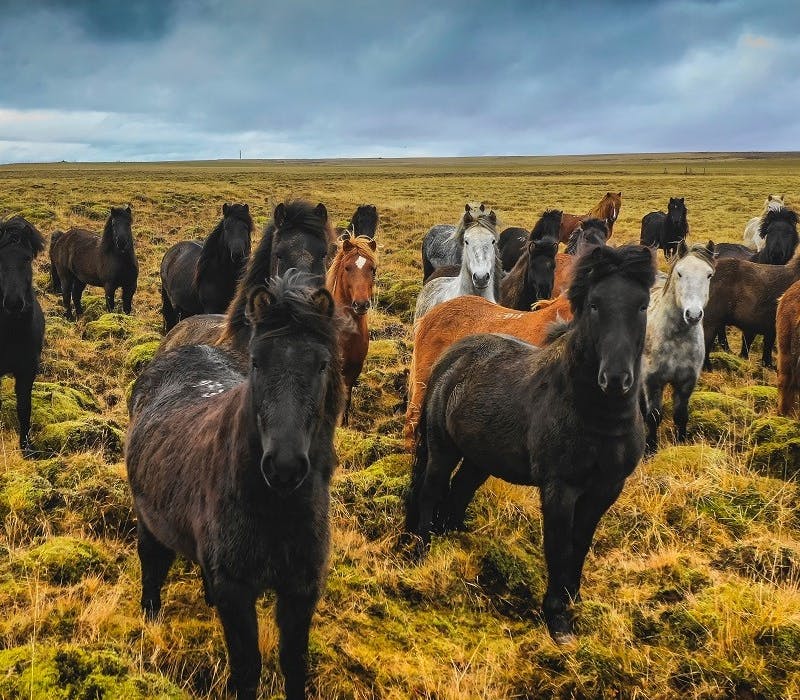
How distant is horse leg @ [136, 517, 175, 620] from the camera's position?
12.0ft

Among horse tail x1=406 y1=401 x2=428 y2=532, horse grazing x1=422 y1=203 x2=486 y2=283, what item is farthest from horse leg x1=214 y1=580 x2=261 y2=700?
horse grazing x1=422 y1=203 x2=486 y2=283

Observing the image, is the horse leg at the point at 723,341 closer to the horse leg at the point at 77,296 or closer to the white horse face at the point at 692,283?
the white horse face at the point at 692,283

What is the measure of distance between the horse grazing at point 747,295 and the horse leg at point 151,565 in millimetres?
8878

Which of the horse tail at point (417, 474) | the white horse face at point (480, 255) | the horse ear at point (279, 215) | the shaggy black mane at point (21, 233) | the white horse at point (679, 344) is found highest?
the horse ear at point (279, 215)

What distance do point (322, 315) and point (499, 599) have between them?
8.52ft

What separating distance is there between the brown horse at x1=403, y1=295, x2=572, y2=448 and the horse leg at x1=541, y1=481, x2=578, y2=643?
8.23ft

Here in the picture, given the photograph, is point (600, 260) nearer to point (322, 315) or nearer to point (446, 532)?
point (322, 315)

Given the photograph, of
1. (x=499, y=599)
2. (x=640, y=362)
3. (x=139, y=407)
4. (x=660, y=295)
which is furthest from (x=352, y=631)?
(x=660, y=295)

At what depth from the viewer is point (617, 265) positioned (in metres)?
3.53

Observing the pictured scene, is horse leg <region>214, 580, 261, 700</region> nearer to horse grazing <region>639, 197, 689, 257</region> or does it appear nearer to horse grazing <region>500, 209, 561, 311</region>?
horse grazing <region>500, 209, 561, 311</region>

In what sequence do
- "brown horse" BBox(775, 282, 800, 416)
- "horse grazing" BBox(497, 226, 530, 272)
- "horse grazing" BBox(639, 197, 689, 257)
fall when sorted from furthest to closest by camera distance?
"horse grazing" BBox(639, 197, 689, 257), "horse grazing" BBox(497, 226, 530, 272), "brown horse" BBox(775, 282, 800, 416)

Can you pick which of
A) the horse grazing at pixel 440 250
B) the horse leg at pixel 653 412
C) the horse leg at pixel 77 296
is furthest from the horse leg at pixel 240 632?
the horse leg at pixel 77 296

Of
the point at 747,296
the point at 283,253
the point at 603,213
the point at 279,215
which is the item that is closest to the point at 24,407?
the point at 283,253

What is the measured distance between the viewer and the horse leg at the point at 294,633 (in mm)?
2789
